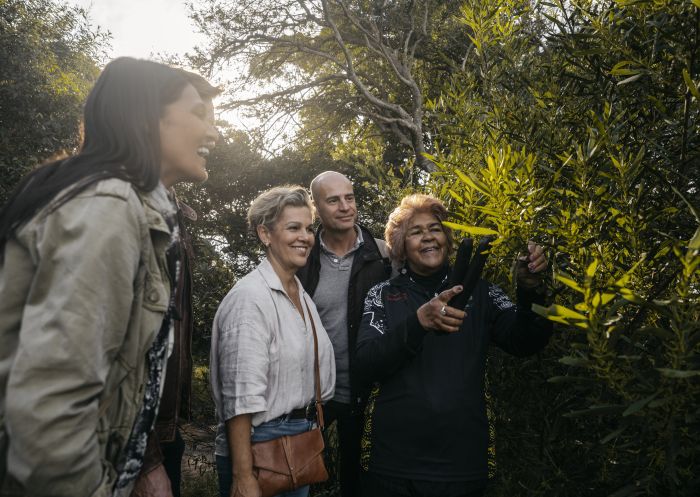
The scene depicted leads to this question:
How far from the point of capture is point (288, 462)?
7.22 feet

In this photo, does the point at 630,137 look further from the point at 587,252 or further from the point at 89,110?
the point at 89,110

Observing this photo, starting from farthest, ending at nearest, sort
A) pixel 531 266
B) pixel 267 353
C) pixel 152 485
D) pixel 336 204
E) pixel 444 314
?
pixel 336 204 < pixel 267 353 < pixel 444 314 < pixel 531 266 < pixel 152 485

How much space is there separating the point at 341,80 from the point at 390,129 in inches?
63.6

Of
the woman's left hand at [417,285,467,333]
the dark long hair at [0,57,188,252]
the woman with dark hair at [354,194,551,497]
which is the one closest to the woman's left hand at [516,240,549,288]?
the woman with dark hair at [354,194,551,497]

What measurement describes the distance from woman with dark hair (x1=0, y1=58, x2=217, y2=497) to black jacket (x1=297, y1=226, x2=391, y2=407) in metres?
1.74

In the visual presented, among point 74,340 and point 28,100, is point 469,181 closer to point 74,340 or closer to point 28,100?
point 74,340

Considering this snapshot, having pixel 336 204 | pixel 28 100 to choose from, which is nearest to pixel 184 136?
pixel 336 204

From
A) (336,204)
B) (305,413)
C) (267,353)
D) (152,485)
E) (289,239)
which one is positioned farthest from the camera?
(336,204)

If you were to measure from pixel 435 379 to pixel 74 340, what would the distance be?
1.51 meters

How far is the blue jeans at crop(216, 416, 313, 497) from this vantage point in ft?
7.25

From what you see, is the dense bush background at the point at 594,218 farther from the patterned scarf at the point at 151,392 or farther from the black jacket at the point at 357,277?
the patterned scarf at the point at 151,392

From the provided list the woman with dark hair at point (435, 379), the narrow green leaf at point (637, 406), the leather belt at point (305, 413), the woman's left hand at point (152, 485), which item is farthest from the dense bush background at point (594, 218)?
the woman's left hand at point (152, 485)

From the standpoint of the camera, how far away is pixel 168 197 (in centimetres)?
152

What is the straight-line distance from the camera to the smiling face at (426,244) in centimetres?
244
